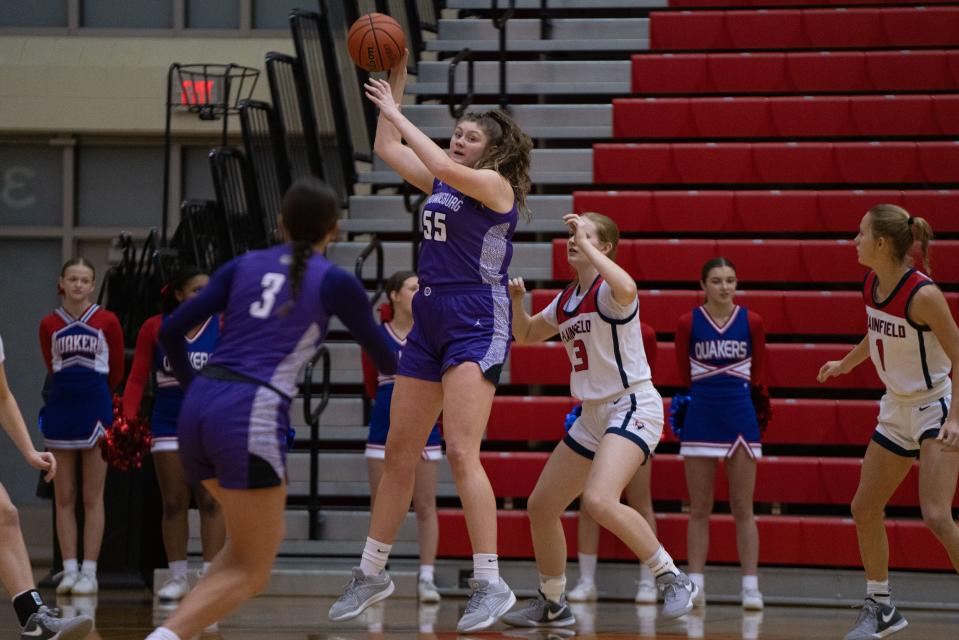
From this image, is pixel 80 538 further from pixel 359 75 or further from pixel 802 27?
pixel 802 27

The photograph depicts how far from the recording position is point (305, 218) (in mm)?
4109

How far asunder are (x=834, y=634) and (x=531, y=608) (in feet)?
4.82

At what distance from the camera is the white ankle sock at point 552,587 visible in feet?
19.9

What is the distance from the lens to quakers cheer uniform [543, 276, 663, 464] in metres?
5.77

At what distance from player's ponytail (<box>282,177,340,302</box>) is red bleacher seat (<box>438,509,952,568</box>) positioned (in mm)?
4350

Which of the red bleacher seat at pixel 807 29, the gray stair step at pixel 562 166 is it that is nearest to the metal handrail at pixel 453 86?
the gray stair step at pixel 562 166

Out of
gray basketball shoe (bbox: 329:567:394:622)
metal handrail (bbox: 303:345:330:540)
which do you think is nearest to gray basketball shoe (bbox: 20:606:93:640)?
gray basketball shoe (bbox: 329:567:394:622)

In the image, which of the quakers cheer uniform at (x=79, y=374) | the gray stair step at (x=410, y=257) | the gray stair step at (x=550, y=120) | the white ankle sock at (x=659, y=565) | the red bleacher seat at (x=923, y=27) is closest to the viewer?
the white ankle sock at (x=659, y=565)

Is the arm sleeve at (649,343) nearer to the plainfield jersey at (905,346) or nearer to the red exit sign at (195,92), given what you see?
the plainfield jersey at (905,346)

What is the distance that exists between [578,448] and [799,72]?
558cm

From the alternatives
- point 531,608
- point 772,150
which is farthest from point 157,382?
point 772,150

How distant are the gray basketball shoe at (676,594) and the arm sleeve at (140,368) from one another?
3.28 m

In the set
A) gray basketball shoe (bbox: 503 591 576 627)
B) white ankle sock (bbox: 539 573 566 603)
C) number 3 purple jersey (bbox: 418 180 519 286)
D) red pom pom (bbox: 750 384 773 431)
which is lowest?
gray basketball shoe (bbox: 503 591 576 627)

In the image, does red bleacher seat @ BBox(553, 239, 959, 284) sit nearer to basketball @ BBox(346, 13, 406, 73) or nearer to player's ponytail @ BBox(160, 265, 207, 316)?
player's ponytail @ BBox(160, 265, 207, 316)
